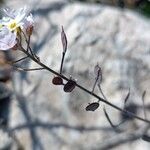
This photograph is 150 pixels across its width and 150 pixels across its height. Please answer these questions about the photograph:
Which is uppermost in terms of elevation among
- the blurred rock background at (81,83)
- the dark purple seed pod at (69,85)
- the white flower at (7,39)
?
the blurred rock background at (81,83)

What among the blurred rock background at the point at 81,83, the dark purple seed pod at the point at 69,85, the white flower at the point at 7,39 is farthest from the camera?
the blurred rock background at the point at 81,83

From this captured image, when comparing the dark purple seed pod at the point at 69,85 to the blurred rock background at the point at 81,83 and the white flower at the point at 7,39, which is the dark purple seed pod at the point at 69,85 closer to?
the white flower at the point at 7,39

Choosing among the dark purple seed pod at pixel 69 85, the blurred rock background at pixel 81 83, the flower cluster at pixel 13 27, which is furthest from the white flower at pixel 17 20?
the blurred rock background at pixel 81 83

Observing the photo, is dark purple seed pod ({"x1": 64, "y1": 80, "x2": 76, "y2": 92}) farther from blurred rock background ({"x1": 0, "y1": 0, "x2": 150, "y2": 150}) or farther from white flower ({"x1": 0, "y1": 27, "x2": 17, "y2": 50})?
blurred rock background ({"x1": 0, "y1": 0, "x2": 150, "y2": 150})

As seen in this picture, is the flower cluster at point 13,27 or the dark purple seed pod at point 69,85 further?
the dark purple seed pod at point 69,85

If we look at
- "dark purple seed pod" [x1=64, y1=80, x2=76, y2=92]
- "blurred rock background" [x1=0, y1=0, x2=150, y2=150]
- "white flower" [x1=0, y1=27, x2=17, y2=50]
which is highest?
"blurred rock background" [x1=0, y1=0, x2=150, y2=150]

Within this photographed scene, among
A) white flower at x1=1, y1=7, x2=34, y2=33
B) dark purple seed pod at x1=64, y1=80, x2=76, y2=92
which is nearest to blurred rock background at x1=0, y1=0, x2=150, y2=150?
dark purple seed pod at x1=64, y1=80, x2=76, y2=92

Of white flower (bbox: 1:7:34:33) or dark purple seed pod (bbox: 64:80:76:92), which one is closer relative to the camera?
white flower (bbox: 1:7:34:33)
